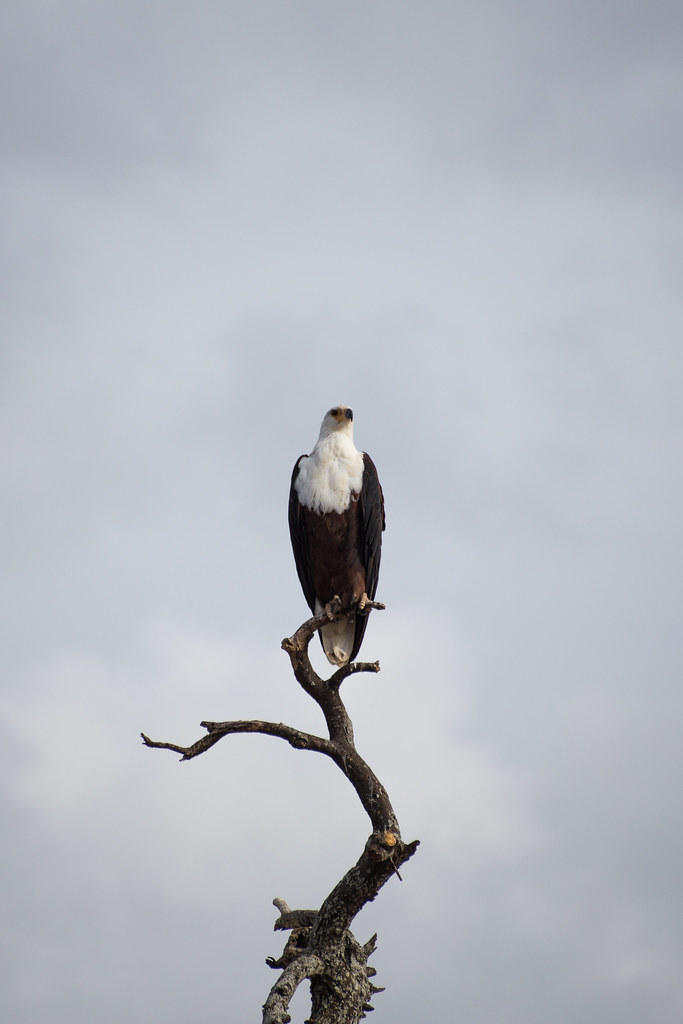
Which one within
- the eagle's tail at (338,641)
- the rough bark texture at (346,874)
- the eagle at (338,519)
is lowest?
the rough bark texture at (346,874)

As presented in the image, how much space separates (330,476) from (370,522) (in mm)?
504

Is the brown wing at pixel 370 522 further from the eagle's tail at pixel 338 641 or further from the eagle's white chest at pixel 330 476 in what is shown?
the eagle's tail at pixel 338 641

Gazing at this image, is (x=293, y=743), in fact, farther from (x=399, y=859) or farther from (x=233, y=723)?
(x=399, y=859)

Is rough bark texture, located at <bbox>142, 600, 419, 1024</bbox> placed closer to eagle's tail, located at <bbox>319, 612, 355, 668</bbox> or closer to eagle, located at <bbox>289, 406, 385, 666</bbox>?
eagle, located at <bbox>289, 406, 385, 666</bbox>

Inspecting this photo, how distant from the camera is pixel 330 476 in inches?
334

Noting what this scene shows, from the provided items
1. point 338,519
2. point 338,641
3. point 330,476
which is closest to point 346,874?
point 338,641

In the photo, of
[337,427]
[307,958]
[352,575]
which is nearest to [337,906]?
[307,958]

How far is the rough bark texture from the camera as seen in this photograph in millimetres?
7164

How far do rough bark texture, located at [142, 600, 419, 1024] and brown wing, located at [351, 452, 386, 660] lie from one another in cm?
111

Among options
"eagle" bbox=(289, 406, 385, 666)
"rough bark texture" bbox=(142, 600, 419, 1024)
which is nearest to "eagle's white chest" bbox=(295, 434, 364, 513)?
"eagle" bbox=(289, 406, 385, 666)

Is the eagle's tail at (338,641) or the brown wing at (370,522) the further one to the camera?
the eagle's tail at (338,641)

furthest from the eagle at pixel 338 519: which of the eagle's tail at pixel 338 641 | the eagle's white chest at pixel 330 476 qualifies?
the eagle's tail at pixel 338 641

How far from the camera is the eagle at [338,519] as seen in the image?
8.45m

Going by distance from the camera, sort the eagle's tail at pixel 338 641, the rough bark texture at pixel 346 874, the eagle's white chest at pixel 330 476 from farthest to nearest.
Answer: the eagle's tail at pixel 338 641 → the eagle's white chest at pixel 330 476 → the rough bark texture at pixel 346 874
